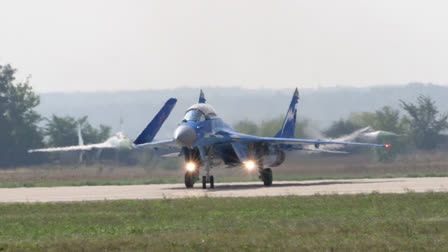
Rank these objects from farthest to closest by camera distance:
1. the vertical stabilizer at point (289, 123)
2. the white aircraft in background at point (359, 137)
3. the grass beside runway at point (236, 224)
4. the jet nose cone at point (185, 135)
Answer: the white aircraft in background at point (359, 137)
the vertical stabilizer at point (289, 123)
the jet nose cone at point (185, 135)
the grass beside runway at point (236, 224)

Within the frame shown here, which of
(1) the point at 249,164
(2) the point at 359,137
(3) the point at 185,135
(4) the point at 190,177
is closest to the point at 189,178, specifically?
(4) the point at 190,177

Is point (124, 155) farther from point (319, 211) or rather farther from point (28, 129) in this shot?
point (319, 211)

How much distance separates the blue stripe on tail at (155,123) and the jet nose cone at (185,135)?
3583 millimetres

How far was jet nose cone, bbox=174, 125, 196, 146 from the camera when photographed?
36906 millimetres

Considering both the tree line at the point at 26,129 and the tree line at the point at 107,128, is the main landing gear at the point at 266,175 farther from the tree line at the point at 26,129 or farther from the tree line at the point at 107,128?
the tree line at the point at 26,129

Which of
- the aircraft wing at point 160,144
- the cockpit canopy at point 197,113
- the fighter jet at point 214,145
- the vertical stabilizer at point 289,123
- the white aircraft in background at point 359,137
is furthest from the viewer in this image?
the white aircraft in background at point 359,137

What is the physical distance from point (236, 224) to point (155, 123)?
2031 cm

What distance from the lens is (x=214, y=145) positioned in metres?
39.6

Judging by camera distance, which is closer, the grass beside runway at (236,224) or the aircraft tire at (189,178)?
the grass beside runway at (236,224)

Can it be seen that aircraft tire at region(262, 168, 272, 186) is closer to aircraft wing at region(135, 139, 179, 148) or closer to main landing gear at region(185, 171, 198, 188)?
main landing gear at region(185, 171, 198, 188)

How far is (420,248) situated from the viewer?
16.1 m

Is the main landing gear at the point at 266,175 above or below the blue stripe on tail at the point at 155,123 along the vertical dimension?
below

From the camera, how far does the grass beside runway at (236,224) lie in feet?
56.5

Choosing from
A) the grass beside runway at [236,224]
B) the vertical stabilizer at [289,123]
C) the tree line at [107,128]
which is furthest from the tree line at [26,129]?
the grass beside runway at [236,224]
